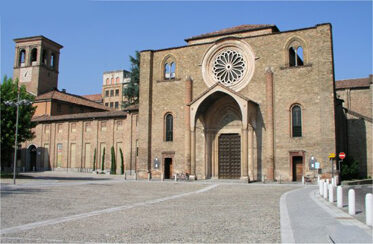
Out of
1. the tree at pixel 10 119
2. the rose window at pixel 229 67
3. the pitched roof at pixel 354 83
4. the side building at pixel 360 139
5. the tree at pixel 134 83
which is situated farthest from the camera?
the tree at pixel 134 83

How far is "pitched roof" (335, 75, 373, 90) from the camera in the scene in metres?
43.8

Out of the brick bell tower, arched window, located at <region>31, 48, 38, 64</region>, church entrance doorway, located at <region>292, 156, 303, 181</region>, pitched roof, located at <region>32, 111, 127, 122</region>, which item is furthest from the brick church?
arched window, located at <region>31, 48, 38, 64</region>

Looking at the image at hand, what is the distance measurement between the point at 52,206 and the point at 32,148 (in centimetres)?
4150

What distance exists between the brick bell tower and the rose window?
3716 centimetres

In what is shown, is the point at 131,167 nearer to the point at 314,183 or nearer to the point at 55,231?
the point at 314,183

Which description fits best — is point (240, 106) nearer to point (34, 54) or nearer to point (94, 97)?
point (34, 54)

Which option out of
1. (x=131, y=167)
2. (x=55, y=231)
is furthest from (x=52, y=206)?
(x=131, y=167)

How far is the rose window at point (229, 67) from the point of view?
32562 millimetres

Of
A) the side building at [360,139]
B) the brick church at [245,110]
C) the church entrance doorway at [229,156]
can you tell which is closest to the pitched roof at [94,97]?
the brick church at [245,110]

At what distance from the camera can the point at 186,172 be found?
3225cm

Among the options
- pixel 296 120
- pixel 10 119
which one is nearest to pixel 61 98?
pixel 10 119

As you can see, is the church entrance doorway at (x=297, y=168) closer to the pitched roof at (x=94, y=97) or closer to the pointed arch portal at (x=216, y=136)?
the pointed arch portal at (x=216, y=136)

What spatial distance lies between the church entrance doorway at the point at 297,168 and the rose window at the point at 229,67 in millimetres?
8677

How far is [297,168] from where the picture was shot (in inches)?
1150
